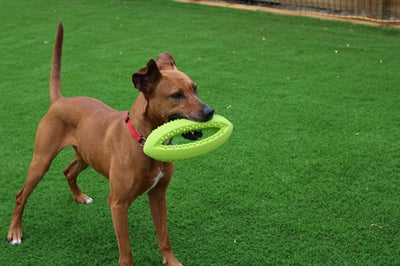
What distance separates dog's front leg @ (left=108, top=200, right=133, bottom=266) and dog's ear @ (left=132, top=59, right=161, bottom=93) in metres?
0.75

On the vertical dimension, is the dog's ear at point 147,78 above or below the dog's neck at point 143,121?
above

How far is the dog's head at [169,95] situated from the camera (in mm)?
Result: 2732

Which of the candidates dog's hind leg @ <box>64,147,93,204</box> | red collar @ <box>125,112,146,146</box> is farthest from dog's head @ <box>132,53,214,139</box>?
dog's hind leg @ <box>64,147,93,204</box>

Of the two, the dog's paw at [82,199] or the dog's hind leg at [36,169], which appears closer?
the dog's hind leg at [36,169]

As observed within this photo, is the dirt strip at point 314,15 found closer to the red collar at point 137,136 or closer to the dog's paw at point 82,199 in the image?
the dog's paw at point 82,199

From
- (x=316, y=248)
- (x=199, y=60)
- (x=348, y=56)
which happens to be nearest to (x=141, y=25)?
(x=199, y=60)

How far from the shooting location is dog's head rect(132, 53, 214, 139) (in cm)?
273

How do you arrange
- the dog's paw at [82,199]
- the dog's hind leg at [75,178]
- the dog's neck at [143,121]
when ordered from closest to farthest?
the dog's neck at [143,121] → the dog's hind leg at [75,178] → the dog's paw at [82,199]

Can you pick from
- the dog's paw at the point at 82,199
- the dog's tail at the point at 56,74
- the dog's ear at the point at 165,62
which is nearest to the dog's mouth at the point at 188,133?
the dog's ear at the point at 165,62

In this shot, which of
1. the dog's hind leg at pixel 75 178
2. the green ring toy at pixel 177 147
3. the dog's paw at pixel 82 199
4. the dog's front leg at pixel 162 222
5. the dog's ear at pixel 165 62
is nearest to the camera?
the green ring toy at pixel 177 147

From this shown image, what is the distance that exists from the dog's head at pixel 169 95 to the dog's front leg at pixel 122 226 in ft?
2.08

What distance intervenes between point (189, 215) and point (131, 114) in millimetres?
1194

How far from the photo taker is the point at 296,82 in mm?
6336

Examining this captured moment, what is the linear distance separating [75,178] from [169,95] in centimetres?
163
